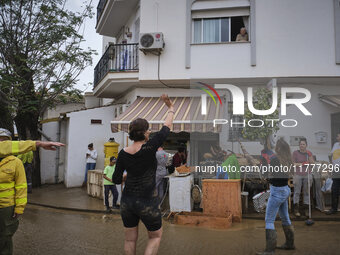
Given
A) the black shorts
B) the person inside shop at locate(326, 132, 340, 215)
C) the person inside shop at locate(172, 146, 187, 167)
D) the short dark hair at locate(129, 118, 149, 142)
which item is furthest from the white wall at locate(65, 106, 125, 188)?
the black shorts

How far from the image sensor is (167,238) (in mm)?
6363

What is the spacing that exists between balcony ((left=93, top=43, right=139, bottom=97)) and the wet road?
6.12 meters

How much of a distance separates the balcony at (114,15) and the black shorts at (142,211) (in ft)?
37.8

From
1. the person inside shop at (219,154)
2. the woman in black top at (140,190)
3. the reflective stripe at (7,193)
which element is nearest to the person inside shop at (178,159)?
the person inside shop at (219,154)

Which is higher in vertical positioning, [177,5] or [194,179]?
[177,5]

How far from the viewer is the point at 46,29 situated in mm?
13344

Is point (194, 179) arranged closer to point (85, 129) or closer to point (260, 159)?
point (260, 159)

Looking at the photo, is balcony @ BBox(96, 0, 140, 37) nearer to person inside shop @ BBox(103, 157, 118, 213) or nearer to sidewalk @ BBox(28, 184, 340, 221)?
person inside shop @ BBox(103, 157, 118, 213)

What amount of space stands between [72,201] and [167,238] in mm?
5406

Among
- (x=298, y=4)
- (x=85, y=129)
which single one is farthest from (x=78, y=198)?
(x=298, y=4)

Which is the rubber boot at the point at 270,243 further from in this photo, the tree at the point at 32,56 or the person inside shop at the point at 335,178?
the tree at the point at 32,56

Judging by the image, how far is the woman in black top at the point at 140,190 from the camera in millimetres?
3445

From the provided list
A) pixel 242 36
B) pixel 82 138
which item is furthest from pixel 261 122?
pixel 82 138

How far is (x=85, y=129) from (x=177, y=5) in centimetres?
653
